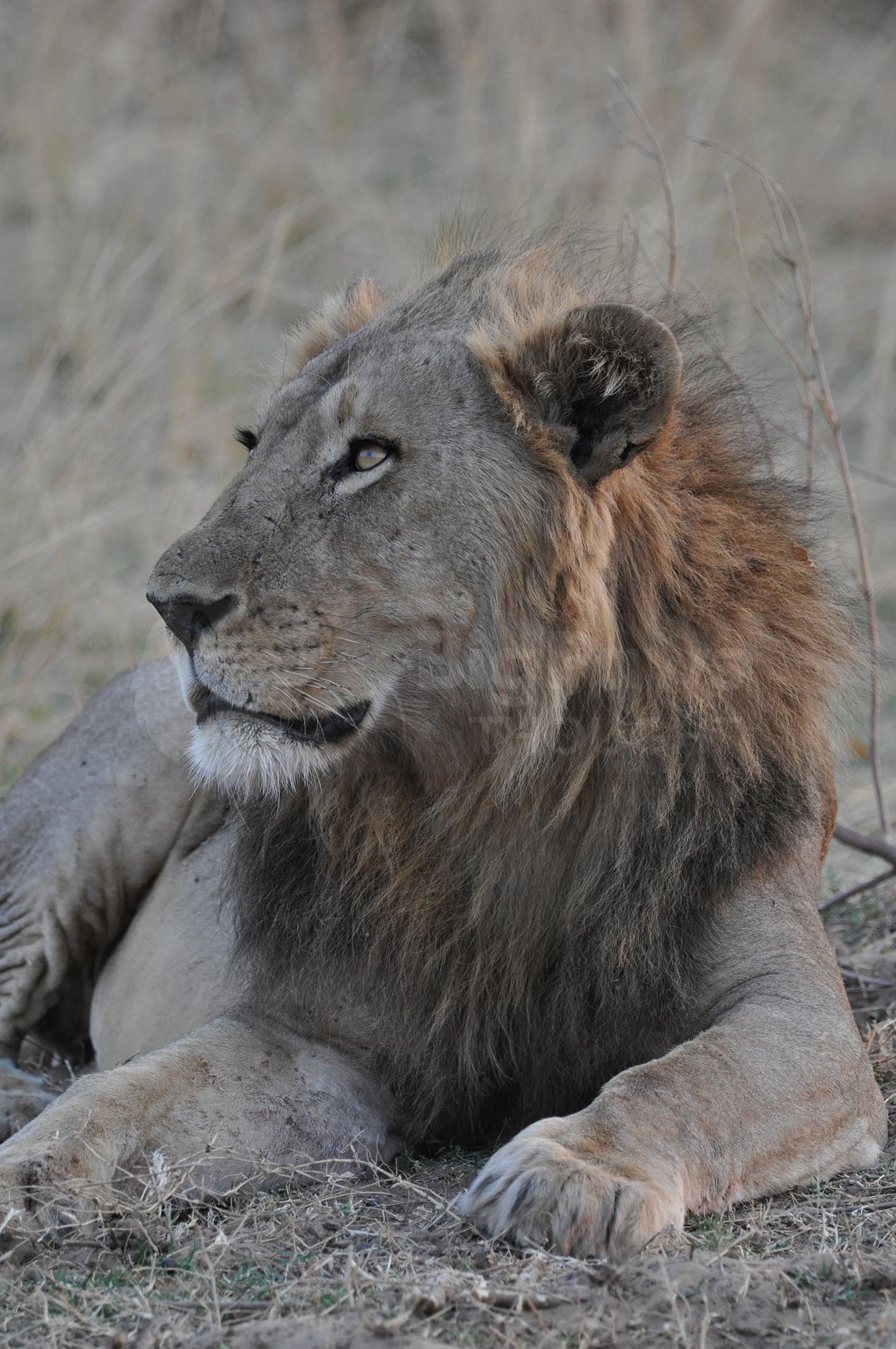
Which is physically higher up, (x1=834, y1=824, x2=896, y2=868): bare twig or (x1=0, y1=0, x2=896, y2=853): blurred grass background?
(x1=0, y1=0, x2=896, y2=853): blurred grass background

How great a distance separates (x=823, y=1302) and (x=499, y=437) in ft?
4.73

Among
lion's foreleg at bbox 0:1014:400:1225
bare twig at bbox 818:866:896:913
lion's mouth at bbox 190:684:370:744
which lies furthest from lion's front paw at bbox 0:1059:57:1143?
bare twig at bbox 818:866:896:913

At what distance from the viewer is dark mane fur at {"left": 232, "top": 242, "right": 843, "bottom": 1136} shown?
276 centimetres

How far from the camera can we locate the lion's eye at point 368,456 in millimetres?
2814

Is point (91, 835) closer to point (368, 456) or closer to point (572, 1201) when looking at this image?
point (368, 456)

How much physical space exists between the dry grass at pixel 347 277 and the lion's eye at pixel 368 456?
947 mm

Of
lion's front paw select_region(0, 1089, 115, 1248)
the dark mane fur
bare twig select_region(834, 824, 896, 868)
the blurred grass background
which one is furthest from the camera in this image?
the blurred grass background

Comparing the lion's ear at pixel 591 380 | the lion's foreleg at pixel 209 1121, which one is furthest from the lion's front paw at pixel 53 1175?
the lion's ear at pixel 591 380

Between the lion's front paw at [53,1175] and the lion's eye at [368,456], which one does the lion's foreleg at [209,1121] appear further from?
the lion's eye at [368,456]

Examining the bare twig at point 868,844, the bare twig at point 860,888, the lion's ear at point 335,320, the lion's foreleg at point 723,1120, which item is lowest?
the bare twig at point 860,888

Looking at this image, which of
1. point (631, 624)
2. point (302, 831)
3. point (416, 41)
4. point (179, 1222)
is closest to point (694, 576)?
point (631, 624)

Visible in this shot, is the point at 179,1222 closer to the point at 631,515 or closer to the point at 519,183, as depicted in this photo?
the point at 631,515

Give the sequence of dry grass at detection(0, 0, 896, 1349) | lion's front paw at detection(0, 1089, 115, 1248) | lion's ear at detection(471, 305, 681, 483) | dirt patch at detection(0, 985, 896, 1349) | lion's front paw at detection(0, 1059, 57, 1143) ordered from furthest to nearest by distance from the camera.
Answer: lion's front paw at detection(0, 1059, 57, 1143) → lion's ear at detection(471, 305, 681, 483) → lion's front paw at detection(0, 1089, 115, 1248) → dry grass at detection(0, 0, 896, 1349) → dirt patch at detection(0, 985, 896, 1349)

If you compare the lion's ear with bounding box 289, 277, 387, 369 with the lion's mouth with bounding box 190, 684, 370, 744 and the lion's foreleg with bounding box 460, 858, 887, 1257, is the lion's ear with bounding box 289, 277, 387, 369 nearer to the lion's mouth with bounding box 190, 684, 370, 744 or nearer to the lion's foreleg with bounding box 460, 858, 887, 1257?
the lion's mouth with bounding box 190, 684, 370, 744
